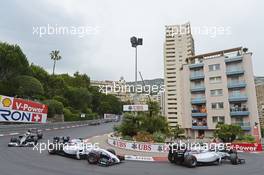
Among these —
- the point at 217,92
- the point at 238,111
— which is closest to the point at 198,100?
the point at 217,92

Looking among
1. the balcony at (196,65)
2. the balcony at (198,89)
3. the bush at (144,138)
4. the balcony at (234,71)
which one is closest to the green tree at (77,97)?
the balcony at (196,65)

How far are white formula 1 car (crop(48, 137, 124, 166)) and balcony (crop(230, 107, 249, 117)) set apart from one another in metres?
29.1

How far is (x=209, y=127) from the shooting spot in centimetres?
4066

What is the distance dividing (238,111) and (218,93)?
4.54 metres

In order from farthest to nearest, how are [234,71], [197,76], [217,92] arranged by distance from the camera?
1. [197,76]
2. [217,92]
3. [234,71]

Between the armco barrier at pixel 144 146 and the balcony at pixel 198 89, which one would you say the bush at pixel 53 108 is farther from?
the armco barrier at pixel 144 146

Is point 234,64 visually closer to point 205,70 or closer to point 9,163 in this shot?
point 205,70

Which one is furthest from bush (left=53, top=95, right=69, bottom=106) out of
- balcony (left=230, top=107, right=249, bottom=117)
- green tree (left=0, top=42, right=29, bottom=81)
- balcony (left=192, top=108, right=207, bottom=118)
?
balcony (left=230, top=107, right=249, bottom=117)

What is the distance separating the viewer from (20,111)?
35906 millimetres

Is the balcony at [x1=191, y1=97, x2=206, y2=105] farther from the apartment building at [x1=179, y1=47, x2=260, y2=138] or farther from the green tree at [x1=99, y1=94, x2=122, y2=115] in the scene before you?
the green tree at [x1=99, y1=94, x2=122, y2=115]

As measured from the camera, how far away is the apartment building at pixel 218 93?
→ 3847 cm

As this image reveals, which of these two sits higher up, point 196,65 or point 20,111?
point 196,65

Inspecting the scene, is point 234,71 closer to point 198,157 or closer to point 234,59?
point 234,59

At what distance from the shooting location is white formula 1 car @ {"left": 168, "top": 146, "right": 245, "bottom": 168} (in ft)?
47.3
